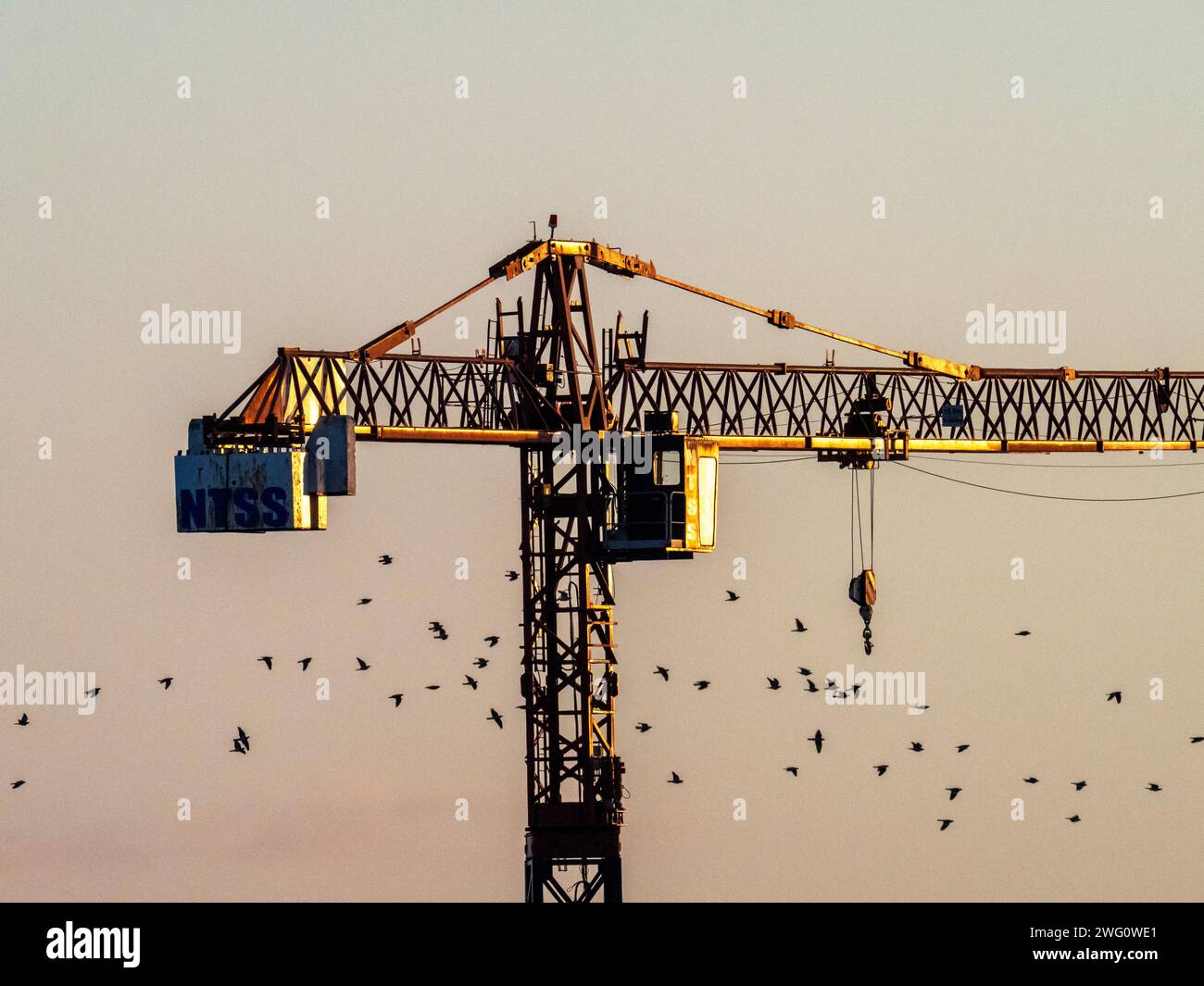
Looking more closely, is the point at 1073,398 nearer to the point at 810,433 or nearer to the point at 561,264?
Answer: the point at 810,433

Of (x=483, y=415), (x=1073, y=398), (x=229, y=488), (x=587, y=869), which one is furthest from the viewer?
(x=1073, y=398)

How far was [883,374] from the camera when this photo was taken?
4496 inches

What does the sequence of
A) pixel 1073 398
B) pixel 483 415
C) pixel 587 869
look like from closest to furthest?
pixel 483 415, pixel 587 869, pixel 1073 398

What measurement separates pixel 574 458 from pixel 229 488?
16.5 metres

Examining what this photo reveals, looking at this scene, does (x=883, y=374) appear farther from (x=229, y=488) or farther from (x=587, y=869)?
(x=229, y=488)

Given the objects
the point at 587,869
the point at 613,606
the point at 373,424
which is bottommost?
the point at 587,869

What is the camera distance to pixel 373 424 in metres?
97.6

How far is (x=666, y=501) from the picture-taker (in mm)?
102062

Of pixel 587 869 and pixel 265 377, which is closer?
pixel 265 377

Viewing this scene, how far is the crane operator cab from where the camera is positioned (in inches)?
4013

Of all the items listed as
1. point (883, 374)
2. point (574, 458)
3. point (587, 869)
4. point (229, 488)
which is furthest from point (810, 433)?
point (229, 488)

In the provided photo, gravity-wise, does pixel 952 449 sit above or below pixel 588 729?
above

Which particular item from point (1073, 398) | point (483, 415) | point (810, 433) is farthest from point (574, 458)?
point (1073, 398)

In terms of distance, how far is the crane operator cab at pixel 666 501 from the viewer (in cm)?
10194
